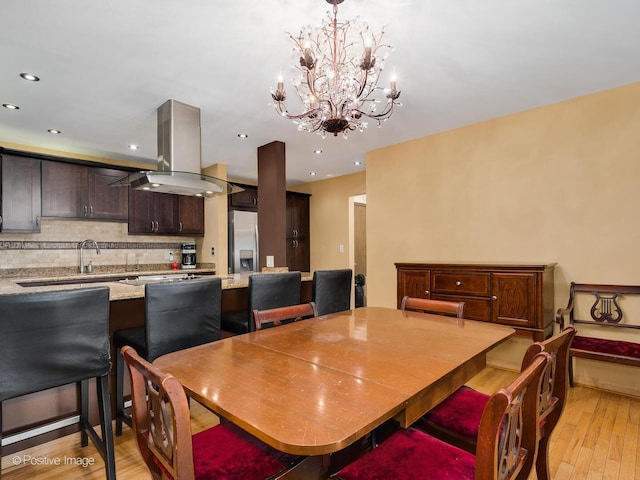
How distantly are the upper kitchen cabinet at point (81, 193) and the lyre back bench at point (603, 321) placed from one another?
511cm

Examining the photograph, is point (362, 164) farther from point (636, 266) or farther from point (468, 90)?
point (636, 266)

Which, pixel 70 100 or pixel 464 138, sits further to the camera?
pixel 464 138

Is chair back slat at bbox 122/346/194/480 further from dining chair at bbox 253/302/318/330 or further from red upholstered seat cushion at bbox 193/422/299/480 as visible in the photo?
dining chair at bbox 253/302/318/330

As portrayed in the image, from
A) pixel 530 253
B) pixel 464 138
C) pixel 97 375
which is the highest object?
pixel 464 138

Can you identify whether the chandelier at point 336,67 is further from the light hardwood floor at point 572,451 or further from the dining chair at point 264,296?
the light hardwood floor at point 572,451

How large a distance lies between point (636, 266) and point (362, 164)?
332 centimetres

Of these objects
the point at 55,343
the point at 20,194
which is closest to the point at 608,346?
the point at 55,343

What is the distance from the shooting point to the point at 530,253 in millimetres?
3150

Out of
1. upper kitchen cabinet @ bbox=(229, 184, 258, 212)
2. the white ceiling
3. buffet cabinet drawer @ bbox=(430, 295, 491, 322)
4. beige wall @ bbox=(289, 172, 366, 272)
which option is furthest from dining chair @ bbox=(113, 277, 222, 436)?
beige wall @ bbox=(289, 172, 366, 272)

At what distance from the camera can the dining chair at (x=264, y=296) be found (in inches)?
93.2

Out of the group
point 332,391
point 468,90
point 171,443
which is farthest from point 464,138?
point 171,443

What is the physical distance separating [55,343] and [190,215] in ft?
12.5

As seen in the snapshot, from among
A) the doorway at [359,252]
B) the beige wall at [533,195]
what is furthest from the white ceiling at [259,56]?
the doorway at [359,252]

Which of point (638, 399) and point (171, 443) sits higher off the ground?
point (171, 443)
